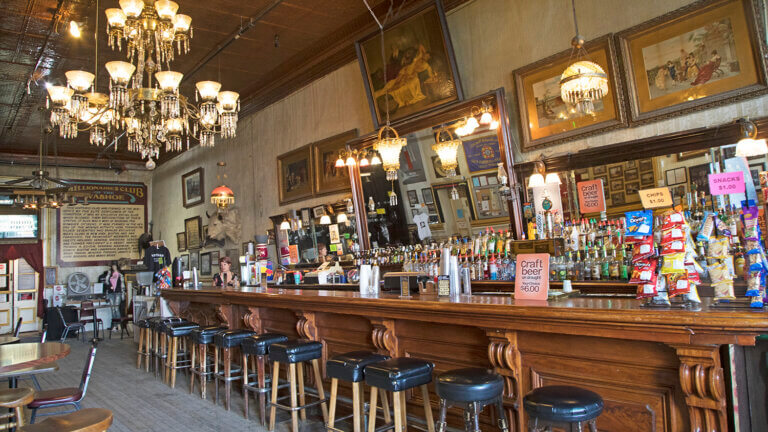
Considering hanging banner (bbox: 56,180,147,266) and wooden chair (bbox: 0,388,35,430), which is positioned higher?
hanging banner (bbox: 56,180,147,266)

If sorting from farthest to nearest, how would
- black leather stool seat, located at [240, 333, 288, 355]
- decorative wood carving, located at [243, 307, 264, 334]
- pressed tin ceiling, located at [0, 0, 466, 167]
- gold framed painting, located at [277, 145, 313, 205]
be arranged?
gold framed painting, located at [277, 145, 313, 205]
pressed tin ceiling, located at [0, 0, 466, 167]
decorative wood carving, located at [243, 307, 264, 334]
black leather stool seat, located at [240, 333, 288, 355]

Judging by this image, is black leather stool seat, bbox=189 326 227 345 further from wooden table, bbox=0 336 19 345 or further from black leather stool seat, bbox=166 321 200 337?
wooden table, bbox=0 336 19 345

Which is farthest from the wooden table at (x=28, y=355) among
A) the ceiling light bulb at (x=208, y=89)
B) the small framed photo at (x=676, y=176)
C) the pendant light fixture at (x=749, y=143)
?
the pendant light fixture at (x=749, y=143)

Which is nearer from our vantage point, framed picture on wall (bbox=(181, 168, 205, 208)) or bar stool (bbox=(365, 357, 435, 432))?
bar stool (bbox=(365, 357, 435, 432))

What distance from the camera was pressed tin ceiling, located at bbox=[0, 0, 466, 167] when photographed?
6.34m

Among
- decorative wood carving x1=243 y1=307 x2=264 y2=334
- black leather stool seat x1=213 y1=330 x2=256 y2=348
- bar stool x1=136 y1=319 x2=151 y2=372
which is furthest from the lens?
bar stool x1=136 y1=319 x2=151 y2=372

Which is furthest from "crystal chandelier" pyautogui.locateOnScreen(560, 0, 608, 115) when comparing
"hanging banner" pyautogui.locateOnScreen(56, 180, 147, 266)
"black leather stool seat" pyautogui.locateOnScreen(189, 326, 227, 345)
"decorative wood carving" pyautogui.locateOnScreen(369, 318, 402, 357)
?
"hanging banner" pyautogui.locateOnScreen(56, 180, 147, 266)

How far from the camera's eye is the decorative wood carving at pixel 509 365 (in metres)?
2.84

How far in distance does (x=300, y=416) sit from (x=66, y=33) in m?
6.12

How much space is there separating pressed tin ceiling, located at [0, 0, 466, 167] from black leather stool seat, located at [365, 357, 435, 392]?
4212 millimetres

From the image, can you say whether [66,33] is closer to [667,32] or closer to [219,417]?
[219,417]

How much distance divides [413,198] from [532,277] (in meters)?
2.94

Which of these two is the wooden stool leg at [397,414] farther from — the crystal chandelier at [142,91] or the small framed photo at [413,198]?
the crystal chandelier at [142,91]

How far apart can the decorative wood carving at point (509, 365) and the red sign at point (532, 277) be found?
0.29 m
